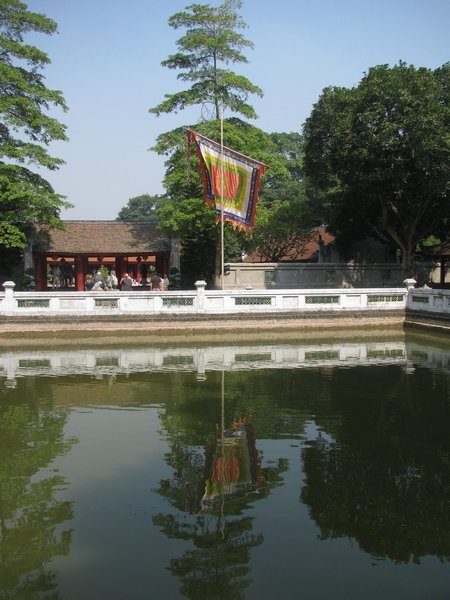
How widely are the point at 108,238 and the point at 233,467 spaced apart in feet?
73.9

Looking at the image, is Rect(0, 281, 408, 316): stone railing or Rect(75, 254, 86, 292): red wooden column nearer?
Rect(0, 281, 408, 316): stone railing

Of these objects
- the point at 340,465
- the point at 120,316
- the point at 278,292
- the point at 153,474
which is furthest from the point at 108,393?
the point at 278,292

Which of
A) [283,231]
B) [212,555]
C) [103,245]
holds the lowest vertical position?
[212,555]

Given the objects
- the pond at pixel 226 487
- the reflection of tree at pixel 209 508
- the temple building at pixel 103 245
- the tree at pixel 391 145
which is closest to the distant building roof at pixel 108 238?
→ the temple building at pixel 103 245

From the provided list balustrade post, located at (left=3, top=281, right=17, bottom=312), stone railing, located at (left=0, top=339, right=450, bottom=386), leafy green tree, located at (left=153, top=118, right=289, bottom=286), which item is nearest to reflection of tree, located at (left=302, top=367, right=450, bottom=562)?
stone railing, located at (left=0, top=339, right=450, bottom=386)

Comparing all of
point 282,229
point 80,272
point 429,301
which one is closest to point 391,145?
point 429,301

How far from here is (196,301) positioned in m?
18.9

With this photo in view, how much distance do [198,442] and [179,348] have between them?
328 inches

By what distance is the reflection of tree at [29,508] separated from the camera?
4320mm

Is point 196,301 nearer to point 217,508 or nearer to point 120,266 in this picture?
point 120,266

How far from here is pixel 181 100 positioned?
23766 millimetres

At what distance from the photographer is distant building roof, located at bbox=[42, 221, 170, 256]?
1048 inches

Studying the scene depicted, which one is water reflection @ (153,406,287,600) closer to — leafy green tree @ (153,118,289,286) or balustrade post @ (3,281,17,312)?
balustrade post @ (3,281,17,312)

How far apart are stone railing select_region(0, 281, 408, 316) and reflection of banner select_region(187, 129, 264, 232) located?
2495 mm
